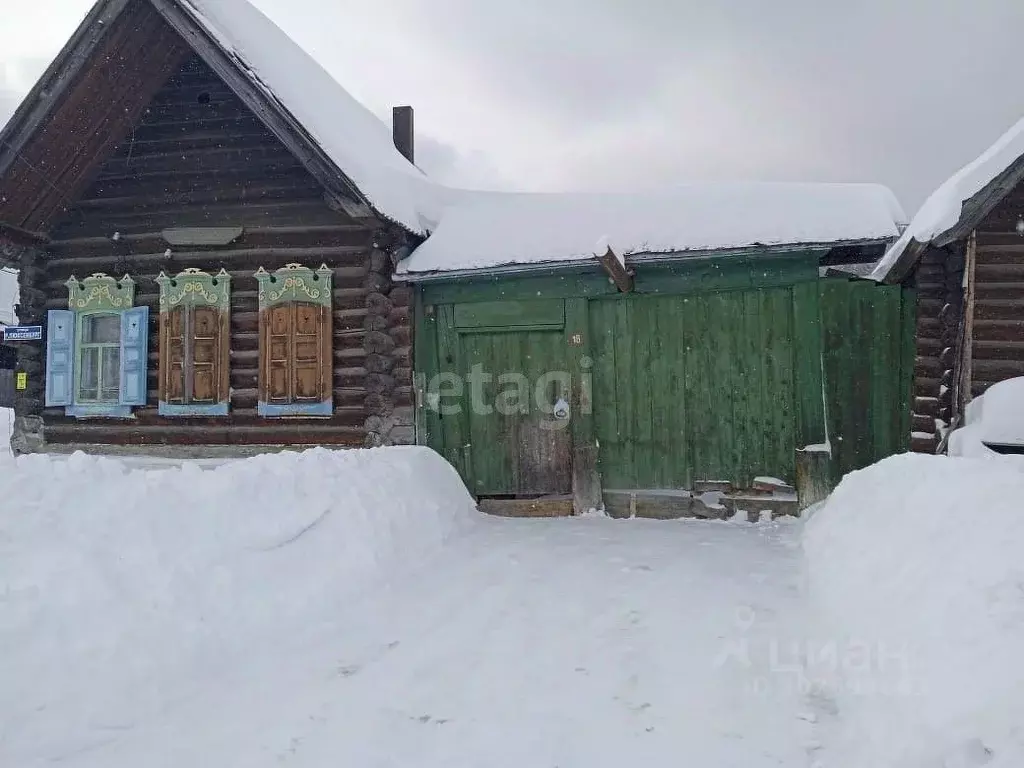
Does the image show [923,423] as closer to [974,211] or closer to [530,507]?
[974,211]

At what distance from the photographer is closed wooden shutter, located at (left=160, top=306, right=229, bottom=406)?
→ 7934 mm

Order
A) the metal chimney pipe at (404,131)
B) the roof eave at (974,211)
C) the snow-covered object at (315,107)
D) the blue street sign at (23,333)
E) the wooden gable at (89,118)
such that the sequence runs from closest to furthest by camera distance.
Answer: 1. the roof eave at (974,211)
2. the snow-covered object at (315,107)
3. the wooden gable at (89,118)
4. the blue street sign at (23,333)
5. the metal chimney pipe at (404,131)

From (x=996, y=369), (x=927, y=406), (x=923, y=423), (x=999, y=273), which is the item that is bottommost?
(x=923, y=423)

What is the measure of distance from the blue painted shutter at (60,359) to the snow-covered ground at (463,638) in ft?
16.8

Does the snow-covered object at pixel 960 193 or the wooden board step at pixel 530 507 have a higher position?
the snow-covered object at pixel 960 193

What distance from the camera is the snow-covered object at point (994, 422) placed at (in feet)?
17.5

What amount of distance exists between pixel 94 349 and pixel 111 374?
1.32 ft

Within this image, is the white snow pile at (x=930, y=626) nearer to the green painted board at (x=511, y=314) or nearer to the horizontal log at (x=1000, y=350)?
the horizontal log at (x=1000, y=350)

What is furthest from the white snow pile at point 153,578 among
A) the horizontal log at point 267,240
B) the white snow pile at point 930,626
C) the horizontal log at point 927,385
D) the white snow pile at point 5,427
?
the white snow pile at point 5,427

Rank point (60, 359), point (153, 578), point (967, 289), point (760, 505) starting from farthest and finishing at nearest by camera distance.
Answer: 1. point (60, 359)
2. point (760, 505)
3. point (967, 289)
4. point (153, 578)

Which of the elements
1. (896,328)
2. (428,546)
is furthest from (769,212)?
(428,546)

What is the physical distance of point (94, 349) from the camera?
833cm

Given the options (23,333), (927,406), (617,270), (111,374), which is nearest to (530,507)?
(617,270)

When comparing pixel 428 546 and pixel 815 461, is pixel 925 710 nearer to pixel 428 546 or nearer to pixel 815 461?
pixel 428 546
